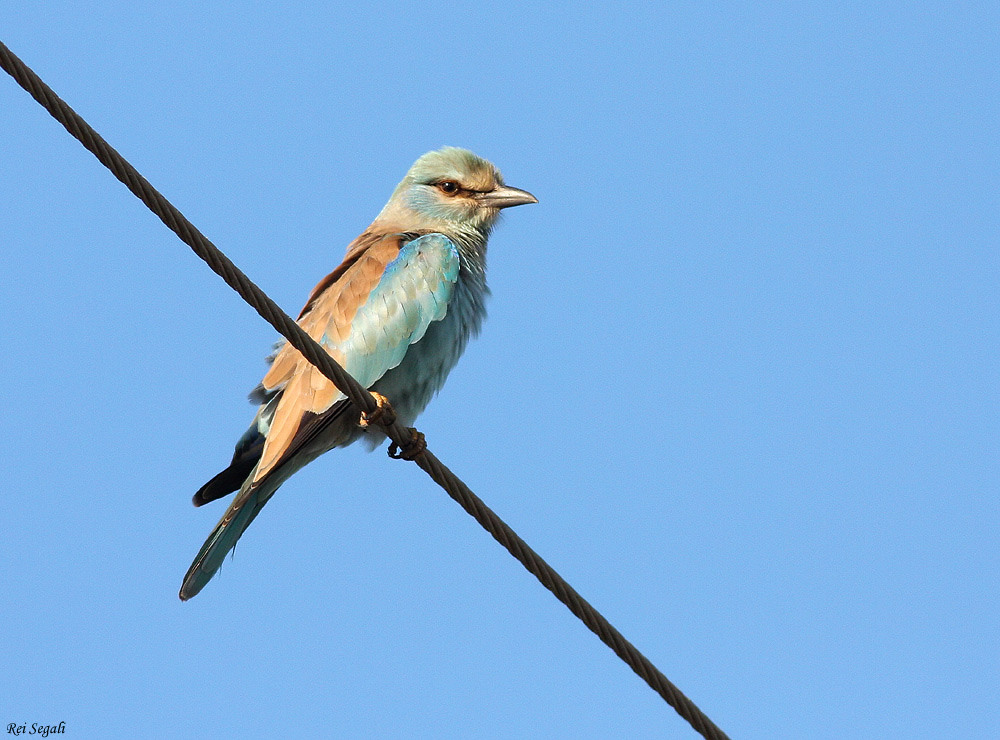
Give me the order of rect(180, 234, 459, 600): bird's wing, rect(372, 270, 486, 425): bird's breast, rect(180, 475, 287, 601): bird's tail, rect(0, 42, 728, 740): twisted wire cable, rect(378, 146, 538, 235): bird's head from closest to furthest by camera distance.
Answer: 1. rect(0, 42, 728, 740): twisted wire cable
2. rect(180, 234, 459, 600): bird's wing
3. rect(180, 475, 287, 601): bird's tail
4. rect(372, 270, 486, 425): bird's breast
5. rect(378, 146, 538, 235): bird's head

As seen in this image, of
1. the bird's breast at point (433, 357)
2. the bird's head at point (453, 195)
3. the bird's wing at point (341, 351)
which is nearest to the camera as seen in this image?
the bird's wing at point (341, 351)

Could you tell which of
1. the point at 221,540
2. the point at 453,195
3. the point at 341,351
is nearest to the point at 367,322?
the point at 341,351

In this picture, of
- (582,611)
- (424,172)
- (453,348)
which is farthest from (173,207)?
(424,172)

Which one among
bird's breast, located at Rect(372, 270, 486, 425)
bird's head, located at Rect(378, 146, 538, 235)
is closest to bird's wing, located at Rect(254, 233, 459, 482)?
bird's breast, located at Rect(372, 270, 486, 425)

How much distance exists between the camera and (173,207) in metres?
3.60

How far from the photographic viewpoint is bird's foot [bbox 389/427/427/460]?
4523mm

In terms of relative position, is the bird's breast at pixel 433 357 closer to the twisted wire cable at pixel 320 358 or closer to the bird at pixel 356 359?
the bird at pixel 356 359

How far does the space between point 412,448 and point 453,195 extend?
→ 286 centimetres

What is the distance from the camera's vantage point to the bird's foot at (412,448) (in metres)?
4.52

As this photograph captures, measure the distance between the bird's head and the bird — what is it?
0.56 metres

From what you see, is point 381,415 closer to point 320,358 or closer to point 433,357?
point 320,358

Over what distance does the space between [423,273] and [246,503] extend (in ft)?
4.59

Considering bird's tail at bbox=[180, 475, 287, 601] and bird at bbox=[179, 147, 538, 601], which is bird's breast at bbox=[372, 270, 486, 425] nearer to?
bird at bbox=[179, 147, 538, 601]

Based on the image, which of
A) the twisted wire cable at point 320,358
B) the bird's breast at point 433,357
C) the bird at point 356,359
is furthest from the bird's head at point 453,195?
the twisted wire cable at point 320,358
